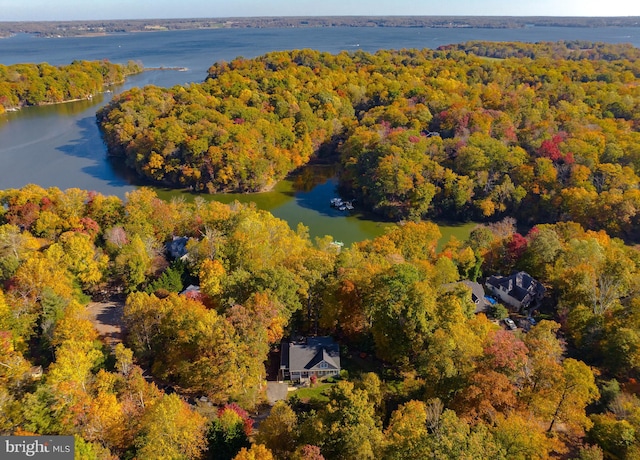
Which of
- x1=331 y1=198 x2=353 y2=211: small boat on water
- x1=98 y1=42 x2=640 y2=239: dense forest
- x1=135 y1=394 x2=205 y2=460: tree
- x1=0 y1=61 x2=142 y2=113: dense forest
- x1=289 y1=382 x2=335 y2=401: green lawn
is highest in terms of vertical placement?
x1=0 y1=61 x2=142 y2=113: dense forest

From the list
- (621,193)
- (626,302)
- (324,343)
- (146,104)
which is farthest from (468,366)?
(146,104)

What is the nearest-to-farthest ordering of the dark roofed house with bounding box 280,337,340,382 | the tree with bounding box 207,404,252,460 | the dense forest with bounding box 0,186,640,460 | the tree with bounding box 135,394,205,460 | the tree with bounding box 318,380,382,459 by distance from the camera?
1. the tree with bounding box 318,380,382,459
2. the tree with bounding box 135,394,205,460
3. the dense forest with bounding box 0,186,640,460
4. the tree with bounding box 207,404,252,460
5. the dark roofed house with bounding box 280,337,340,382

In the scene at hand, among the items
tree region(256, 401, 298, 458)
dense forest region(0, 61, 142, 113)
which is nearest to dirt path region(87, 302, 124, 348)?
tree region(256, 401, 298, 458)

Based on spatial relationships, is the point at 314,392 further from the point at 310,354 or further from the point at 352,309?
the point at 352,309

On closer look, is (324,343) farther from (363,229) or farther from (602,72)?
(602,72)

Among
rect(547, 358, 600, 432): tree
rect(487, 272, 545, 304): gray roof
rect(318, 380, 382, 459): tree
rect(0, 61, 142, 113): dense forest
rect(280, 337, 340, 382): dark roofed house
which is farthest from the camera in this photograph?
rect(0, 61, 142, 113): dense forest

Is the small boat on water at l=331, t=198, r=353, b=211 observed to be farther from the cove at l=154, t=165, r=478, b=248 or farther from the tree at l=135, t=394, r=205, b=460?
the tree at l=135, t=394, r=205, b=460

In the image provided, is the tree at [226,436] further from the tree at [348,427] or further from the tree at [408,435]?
the tree at [408,435]
